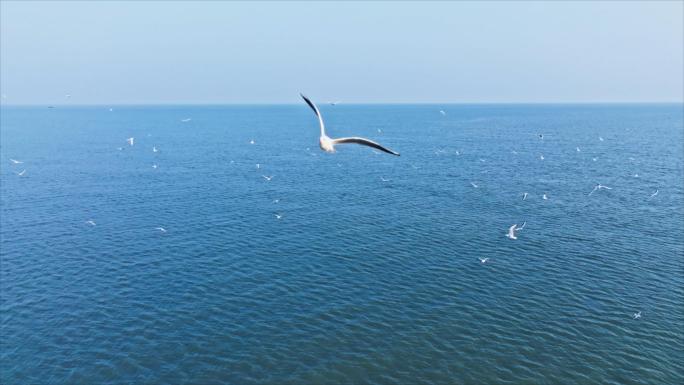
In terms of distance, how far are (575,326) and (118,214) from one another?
3199 inches

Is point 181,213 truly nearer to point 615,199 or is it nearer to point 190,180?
point 190,180

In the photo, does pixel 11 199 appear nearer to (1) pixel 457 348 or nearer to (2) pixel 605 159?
(1) pixel 457 348

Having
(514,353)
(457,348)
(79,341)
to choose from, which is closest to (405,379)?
(457,348)

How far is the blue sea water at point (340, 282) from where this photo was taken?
3903 centimetres

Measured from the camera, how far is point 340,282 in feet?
179

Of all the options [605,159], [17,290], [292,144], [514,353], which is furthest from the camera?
[292,144]

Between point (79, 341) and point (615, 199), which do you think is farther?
point (615, 199)

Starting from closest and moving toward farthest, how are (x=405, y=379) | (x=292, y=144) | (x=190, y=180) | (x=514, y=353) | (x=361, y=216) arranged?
(x=405, y=379) < (x=514, y=353) < (x=361, y=216) < (x=190, y=180) < (x=292, y=144)

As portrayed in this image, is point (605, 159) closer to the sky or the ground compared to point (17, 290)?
closer to the sky

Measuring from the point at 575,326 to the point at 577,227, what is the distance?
34.9m

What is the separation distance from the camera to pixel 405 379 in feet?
121

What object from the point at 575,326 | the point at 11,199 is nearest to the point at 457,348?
the point at 575,326

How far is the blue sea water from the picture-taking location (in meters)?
39.0

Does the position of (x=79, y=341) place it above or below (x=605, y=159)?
below
